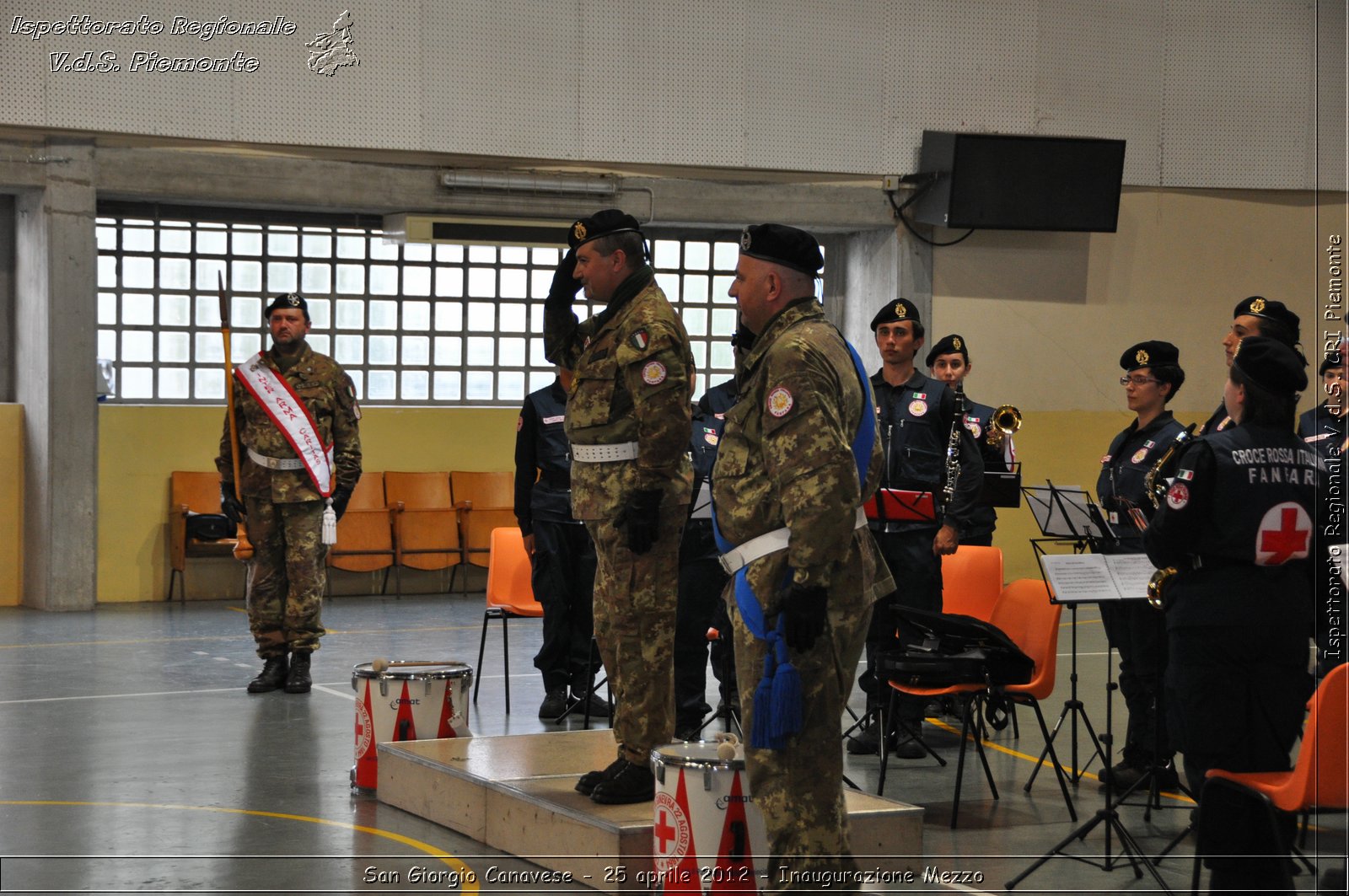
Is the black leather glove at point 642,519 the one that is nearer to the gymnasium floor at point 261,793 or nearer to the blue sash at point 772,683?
the blue sash at point 772,683

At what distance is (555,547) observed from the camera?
7.56 metres

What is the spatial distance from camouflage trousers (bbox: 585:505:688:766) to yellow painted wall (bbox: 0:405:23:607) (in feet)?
27.7

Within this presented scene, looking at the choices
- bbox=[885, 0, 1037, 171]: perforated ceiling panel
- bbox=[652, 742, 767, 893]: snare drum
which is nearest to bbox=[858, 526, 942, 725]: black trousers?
bbox=[652, 742, 767, 893]: snare drum

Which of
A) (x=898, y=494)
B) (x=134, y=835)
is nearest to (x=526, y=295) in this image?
(x=898, y=494)

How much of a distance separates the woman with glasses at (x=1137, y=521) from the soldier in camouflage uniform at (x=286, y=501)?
4119 mm

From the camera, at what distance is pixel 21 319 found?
11.9 metres

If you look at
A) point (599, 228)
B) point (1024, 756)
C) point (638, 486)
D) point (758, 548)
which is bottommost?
point (1024, 756)

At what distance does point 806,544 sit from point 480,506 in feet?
31.3

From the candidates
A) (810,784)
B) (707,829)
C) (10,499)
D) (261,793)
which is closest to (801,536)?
(810,784)

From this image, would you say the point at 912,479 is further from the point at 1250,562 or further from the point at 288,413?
the point at 288,413

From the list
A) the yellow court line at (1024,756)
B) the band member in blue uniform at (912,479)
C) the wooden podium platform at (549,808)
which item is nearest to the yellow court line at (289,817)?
the wooden podium platform at (549,808)

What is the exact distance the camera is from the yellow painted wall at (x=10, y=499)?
38.4ft

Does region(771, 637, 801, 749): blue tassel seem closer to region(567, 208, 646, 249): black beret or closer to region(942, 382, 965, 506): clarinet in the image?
region(567, 208, 646, 249): black beret

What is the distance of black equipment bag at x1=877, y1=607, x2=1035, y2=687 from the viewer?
5777mm
